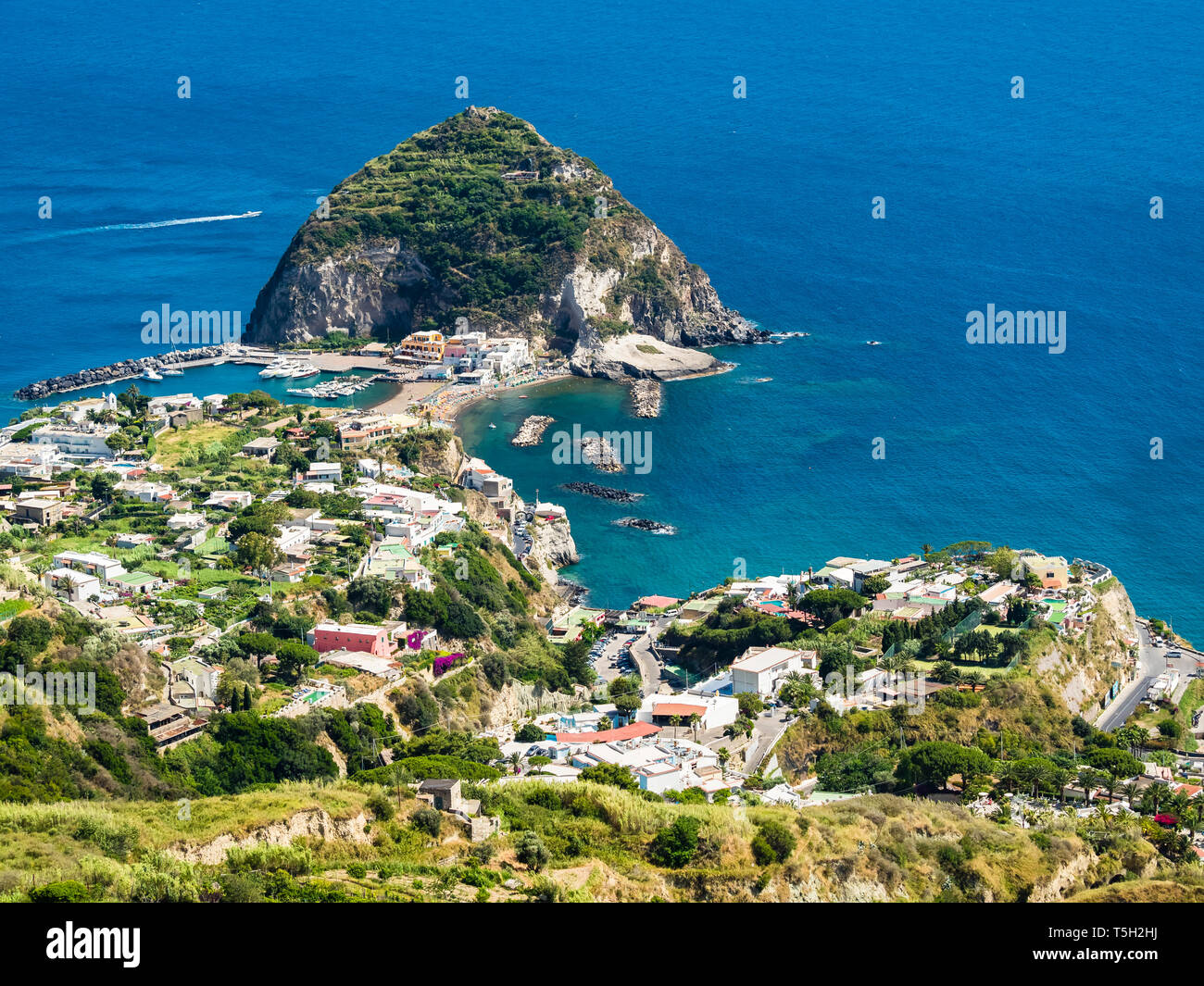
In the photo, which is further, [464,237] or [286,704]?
[464,237]

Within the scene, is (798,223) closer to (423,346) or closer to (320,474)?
(423,346)

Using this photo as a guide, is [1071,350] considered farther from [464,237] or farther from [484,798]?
[484,798]

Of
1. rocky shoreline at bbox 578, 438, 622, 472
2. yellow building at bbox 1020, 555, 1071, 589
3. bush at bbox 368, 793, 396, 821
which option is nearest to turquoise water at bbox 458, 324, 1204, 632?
rocky shoreline at bbox 578, 438, 622, 472

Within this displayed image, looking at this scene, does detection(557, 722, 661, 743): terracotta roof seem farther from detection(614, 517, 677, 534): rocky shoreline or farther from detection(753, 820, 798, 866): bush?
detection(614, 517, 677, 534): rocky shoreline

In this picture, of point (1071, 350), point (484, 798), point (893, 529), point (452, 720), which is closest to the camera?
point (484, 798)


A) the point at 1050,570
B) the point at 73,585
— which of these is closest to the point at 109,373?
the point at 73,585

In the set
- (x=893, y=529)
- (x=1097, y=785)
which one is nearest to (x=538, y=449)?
(x=893, y=529)
